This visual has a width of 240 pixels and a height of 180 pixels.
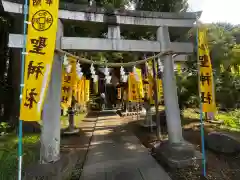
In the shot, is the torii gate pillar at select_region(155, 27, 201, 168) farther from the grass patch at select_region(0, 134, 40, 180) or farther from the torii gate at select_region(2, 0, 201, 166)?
the grass patch at select_region(0, 134, 40, 180)

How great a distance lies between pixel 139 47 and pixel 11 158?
14.7 ft

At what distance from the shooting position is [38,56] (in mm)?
4332

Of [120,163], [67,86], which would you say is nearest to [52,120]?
[120,163]

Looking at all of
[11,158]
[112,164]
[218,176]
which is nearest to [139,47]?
[112,164]

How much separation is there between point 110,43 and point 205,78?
2.68 meters

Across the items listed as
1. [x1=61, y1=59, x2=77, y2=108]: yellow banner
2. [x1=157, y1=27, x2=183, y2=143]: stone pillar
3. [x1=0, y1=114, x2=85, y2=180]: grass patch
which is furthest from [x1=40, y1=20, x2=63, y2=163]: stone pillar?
[x1=157, y1=27, x2=183, y2=143]: stone pillar

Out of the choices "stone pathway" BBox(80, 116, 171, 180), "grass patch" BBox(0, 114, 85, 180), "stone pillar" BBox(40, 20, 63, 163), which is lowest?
"stone pathway" BBox(80, 116, 171, 180)

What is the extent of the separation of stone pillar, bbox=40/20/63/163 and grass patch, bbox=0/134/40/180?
701 mm

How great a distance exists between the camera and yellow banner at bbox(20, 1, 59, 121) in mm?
4125

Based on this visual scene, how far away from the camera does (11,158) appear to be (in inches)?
211

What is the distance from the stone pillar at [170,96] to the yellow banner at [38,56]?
10.4 feet

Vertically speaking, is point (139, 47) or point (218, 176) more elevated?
point (139, 47)

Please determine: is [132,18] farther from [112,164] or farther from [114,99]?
[114,99]

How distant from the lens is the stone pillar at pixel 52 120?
5227 millimetres
